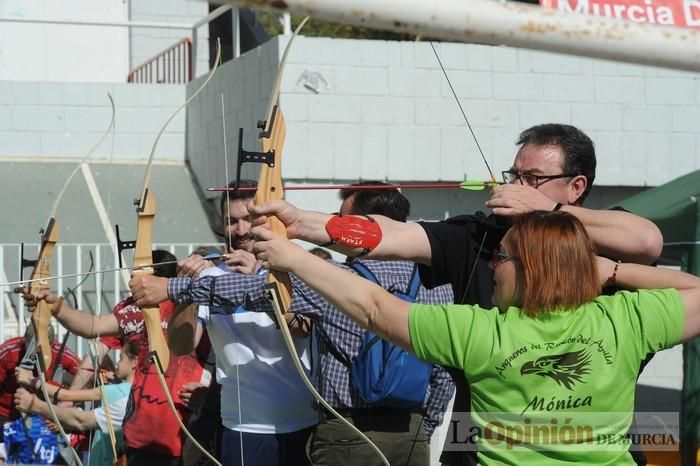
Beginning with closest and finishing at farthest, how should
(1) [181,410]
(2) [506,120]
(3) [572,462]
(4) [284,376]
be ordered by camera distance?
(3) [572,462]
(4) [284,376]
(1) [181,410]
(2) [506,120]

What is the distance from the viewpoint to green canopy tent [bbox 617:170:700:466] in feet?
15.1

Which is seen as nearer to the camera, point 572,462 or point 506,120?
point 572,462

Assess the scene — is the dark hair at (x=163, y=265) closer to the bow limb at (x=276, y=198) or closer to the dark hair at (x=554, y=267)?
the bow limb at (x=276, y=198)

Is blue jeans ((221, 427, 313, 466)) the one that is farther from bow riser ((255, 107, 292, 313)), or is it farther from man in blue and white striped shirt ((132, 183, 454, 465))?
bow riser ((255, 107, 292, 313))

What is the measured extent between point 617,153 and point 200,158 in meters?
3.23

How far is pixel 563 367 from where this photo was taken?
2412 millimetres

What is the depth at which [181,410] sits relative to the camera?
14.3 ft

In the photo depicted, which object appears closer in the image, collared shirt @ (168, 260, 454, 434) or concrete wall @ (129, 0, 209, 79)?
collared shirt @ (168, 260, 454, 434)


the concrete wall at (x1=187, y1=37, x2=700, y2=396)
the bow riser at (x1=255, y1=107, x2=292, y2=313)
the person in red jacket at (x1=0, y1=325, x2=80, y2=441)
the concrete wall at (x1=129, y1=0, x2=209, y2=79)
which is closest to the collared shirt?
the bow riser at (x1=255, y1=107, x2=292, y2=313)

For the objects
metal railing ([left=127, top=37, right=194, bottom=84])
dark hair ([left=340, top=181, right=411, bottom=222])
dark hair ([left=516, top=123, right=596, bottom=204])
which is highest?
metal railing ([left=127, top=37, right=194, bottom=84])

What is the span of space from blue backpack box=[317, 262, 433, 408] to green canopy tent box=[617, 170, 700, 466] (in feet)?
5.18

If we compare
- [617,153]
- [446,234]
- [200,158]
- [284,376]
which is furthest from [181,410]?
[200,158]

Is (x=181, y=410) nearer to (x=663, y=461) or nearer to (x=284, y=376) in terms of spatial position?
(x=284, y=376)

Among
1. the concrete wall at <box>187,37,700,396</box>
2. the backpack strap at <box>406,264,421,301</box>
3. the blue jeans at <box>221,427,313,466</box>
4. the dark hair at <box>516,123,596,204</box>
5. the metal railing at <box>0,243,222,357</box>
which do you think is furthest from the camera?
the metal railing at <box>0,243,222,357</box>
